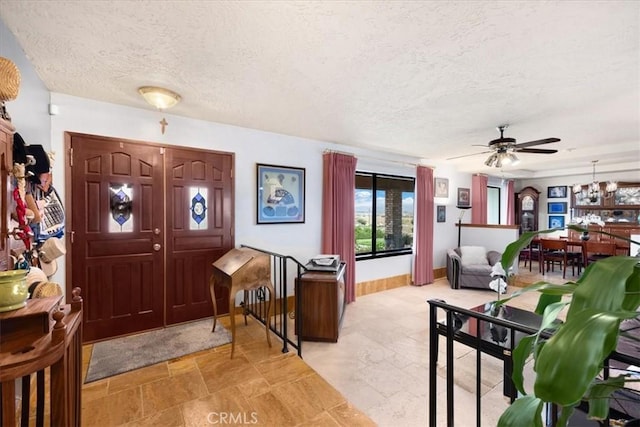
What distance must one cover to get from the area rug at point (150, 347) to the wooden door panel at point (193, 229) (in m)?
0.22

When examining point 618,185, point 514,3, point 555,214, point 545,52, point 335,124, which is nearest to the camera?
point 514,3

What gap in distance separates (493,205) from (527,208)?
39.8 inches

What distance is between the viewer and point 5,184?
140 centimetres

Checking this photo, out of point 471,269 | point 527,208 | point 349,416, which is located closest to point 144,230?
point 349,416

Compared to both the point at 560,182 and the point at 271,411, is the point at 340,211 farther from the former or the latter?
the point at 560,182

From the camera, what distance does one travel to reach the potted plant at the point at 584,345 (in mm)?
452

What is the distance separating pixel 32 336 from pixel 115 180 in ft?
7.14

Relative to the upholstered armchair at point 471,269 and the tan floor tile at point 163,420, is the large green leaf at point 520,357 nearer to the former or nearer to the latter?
the tan floor tile at point 163,420

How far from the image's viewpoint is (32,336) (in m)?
1.04

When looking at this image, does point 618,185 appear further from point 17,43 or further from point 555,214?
point 17,43

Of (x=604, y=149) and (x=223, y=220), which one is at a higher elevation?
(x=604, y=149)

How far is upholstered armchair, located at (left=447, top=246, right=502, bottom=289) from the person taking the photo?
5.04m

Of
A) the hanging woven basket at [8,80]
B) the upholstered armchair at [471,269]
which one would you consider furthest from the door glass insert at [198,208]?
the upholstered armchair at [471,269]

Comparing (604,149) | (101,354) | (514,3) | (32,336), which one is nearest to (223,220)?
(101,354)
